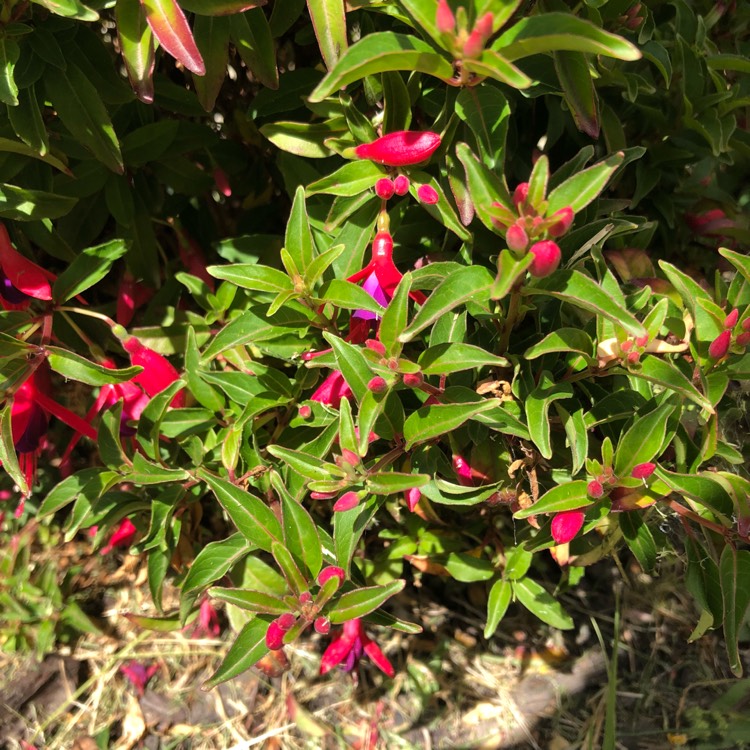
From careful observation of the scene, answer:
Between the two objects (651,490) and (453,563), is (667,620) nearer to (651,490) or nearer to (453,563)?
(453,563)

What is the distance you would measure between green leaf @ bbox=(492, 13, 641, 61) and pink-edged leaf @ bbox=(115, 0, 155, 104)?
414 mm

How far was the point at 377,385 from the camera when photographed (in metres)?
0.76

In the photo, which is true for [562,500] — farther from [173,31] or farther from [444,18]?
[173,31]

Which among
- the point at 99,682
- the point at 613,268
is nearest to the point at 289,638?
the point at 613,268

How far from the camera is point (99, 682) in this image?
161cm

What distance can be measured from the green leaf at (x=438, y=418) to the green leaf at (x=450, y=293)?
0.10 meters

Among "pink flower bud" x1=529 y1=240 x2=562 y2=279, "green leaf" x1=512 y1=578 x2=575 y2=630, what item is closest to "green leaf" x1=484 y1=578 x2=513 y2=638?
"green leaf" x1=512 y1=578 x2=575 y2=630

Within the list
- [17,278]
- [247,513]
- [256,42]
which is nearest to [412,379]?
[247,513]

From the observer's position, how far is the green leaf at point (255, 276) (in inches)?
34.7

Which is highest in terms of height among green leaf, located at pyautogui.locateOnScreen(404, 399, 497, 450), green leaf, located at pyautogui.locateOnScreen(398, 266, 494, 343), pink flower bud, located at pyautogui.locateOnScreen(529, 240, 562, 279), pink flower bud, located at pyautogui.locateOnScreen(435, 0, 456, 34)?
pink flower bud, located at pyautogui.locateOnScreen(435, 0, 456, 34)

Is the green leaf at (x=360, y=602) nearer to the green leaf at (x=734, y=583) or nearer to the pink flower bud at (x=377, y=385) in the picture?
the pink flower bud at (x=377, y=385)

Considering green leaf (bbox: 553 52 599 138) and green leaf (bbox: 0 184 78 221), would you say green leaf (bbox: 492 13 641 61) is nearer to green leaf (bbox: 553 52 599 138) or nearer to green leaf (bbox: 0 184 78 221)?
green leaf (bbox: 553 52 599 138)

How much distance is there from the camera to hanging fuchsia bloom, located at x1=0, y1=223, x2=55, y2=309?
3.23 feet

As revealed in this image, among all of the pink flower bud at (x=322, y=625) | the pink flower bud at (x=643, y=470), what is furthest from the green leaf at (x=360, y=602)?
the pink flower bud at (x=643, y=470)
